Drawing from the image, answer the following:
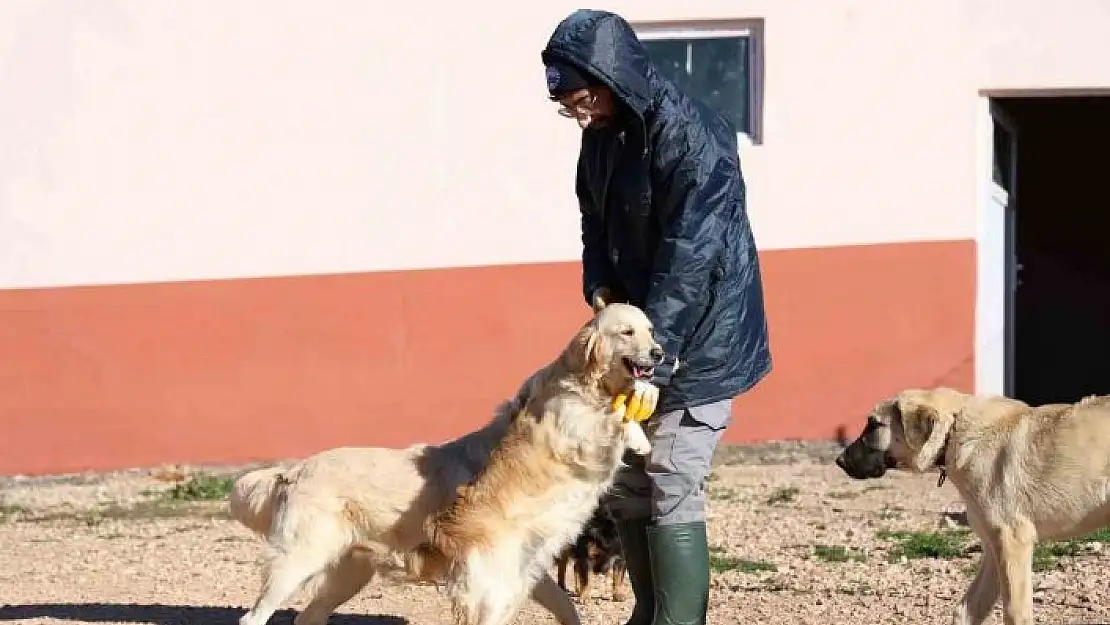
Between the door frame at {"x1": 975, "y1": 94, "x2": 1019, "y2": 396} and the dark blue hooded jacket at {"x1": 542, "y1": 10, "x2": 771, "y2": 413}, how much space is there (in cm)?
620

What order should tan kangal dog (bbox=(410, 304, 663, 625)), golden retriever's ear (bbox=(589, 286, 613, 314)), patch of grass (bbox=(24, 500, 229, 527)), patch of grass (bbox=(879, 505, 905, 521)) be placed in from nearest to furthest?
tan kangal dog (bbox=(410, 304, 663, 625))
golden retriever's ear (bbox=(589, 286, 613, 314))
patch of grass (bbox=(879, 505, 905, 521))
patch of grass (bbox=(24, 500, 229, 527))

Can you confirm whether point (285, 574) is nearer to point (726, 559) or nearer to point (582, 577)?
point (582, 577)

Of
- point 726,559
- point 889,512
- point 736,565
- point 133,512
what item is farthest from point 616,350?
point 133,512

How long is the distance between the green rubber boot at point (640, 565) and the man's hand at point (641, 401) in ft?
2.07

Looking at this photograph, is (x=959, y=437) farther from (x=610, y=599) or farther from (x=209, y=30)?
(x=209, y=30)

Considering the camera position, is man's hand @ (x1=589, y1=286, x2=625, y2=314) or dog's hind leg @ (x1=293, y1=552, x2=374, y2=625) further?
dog's hind leg @ (x1=293, y1=552, x2=374, y2=625)

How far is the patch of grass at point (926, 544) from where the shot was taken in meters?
8.73

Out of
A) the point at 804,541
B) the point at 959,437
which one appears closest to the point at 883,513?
the point at 804,541

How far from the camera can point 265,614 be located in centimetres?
723

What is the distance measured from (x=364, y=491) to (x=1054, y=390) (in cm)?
911

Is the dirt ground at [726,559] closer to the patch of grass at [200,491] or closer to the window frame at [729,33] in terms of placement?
the patch of grass at [200,491]

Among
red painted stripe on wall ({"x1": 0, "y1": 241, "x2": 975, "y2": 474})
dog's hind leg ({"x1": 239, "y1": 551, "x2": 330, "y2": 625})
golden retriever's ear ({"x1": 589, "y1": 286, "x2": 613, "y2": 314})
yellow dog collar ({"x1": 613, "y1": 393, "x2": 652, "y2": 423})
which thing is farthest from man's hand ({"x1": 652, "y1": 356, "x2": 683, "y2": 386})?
red painted stripe on wall ({"x1": 0, "y1": 241, "x2": 975, "y2": 474})

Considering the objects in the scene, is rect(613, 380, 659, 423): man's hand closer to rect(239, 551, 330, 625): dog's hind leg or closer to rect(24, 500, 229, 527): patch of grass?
rect(239, 551, 330, 625): dog's hind leg

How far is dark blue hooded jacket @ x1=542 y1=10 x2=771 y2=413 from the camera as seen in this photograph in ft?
20.0
